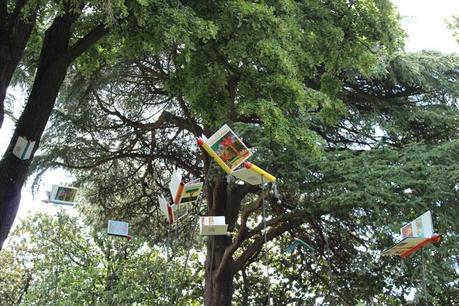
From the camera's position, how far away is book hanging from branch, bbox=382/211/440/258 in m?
4.18

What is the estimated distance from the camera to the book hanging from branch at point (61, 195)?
5250 millimetres

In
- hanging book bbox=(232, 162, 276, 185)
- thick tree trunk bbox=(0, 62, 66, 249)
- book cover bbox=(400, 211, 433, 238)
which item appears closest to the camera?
book cover bbox=(400, 211, 433, 238)

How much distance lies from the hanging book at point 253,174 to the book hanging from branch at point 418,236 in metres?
1.27

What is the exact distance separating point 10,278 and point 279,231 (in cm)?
1178

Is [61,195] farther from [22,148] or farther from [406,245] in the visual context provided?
[406,245]

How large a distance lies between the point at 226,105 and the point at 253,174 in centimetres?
136

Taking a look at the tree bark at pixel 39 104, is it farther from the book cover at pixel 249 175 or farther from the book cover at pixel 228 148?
the book cover at pixel 249 175

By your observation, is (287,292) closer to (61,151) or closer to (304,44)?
(61,151)

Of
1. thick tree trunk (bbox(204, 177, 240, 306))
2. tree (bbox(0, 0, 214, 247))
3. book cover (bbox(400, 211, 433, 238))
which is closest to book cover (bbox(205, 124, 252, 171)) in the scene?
tree (bbox(0, 0, 214, 247))

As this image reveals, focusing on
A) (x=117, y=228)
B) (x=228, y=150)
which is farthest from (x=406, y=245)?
(x=117, y=228)

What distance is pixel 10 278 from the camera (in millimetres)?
16719

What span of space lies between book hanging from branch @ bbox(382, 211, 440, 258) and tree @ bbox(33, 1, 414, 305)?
1.24m

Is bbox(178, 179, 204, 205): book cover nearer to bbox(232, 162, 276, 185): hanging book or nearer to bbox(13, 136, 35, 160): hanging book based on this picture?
bbox(232, 162, 276, 185): hanging book

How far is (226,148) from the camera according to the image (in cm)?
431
